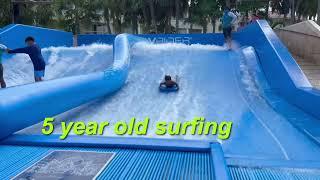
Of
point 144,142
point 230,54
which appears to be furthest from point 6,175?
point 230,54

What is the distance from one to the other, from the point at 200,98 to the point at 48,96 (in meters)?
2.92

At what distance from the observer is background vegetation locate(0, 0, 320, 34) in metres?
23.0

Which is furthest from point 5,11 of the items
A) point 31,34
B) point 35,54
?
point 35,54

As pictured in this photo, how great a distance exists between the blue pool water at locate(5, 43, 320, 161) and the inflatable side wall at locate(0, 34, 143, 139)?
0.58ft

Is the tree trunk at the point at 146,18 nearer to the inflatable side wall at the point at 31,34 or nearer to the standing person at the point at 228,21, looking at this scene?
the inflatable side wall at the point at 31,34

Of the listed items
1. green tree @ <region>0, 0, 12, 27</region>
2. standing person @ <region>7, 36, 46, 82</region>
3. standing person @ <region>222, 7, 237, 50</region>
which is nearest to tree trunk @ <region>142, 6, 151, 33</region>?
green tree @ <region>0, 0, 12, 27</region>

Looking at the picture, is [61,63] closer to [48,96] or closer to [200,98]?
[200,98]

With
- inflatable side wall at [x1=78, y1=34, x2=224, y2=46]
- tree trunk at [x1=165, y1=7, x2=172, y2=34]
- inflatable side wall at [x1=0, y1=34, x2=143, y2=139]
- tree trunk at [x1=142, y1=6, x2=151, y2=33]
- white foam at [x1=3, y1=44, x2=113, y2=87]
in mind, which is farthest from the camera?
tree trunk at [x1=142, y1=6, x2=151, y2=33]

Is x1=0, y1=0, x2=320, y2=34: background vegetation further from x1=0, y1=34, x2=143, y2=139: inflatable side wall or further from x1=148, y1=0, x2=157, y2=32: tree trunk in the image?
x1=0, y1=34, x2=143, y2=139: inflatable side wall

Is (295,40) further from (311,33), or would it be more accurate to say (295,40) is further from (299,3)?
(299,3)

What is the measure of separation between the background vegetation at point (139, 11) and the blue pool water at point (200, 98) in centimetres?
1233

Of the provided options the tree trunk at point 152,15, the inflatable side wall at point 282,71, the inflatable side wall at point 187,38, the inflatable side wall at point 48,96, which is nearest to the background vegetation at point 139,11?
the tree trunk at point 152,15

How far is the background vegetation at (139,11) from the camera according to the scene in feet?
75.5

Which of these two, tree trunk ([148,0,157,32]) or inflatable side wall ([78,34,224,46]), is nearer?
inflatable side wall ([78,34,224,46])
